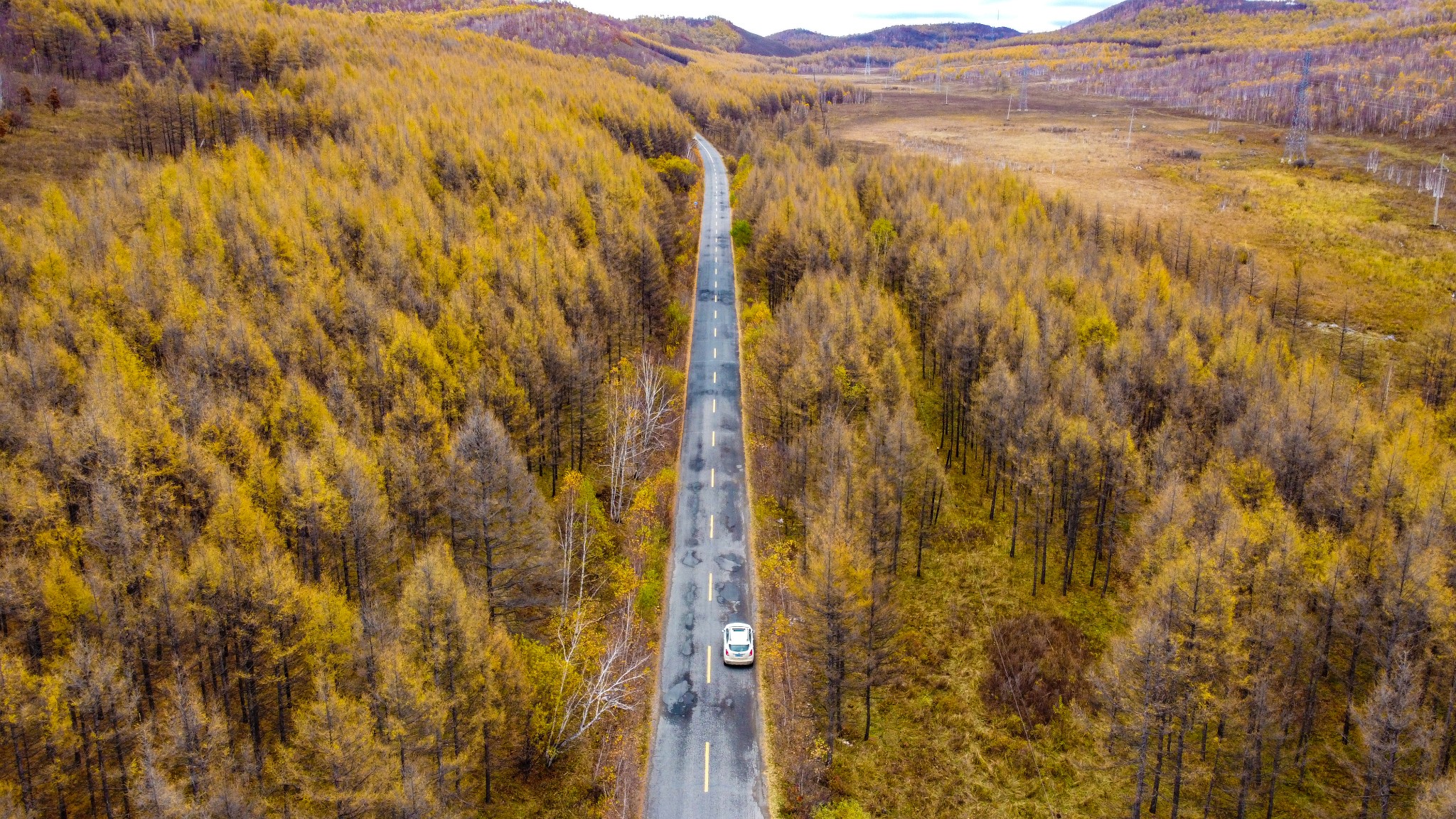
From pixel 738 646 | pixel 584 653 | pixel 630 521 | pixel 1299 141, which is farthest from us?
pixel 1299 141

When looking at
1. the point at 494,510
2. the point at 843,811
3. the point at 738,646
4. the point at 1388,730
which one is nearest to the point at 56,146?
the point at 494,510

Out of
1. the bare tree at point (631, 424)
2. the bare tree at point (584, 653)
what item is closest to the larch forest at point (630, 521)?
the bare tree at point (584, 653)

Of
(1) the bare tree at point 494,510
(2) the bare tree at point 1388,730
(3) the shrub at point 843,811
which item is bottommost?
(3) the shrub at point 843,811

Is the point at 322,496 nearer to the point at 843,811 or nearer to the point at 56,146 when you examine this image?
the point at 843,811

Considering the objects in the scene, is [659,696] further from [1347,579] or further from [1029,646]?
[1347,579]

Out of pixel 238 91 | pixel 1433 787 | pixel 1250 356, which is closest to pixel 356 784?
pixel 1433 787

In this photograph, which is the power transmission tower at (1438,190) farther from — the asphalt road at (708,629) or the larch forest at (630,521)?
the asphalt road at (708,629)
